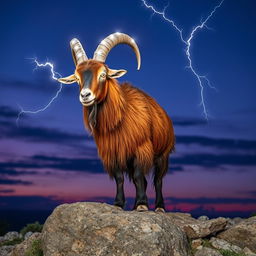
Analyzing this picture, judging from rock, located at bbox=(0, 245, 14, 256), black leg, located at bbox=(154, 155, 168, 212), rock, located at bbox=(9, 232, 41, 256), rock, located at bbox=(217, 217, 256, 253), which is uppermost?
black leg, located at bbox=(154, 155, 168, 212)

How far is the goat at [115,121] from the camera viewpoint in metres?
10.4

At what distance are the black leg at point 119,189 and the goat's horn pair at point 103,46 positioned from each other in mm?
2605

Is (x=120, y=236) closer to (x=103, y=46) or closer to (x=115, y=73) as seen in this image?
(x=115, y=73)

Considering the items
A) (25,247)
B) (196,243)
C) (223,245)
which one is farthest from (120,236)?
(25,247)

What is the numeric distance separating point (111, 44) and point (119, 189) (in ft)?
10.9

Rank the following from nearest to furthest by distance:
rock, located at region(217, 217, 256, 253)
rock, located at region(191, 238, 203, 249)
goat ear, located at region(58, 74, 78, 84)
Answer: rock, located at region(191, 238, 203, 249) < goat ear, located at region(58, 74, 78, 84) < rock, located at region(217, 217, 256, 253)

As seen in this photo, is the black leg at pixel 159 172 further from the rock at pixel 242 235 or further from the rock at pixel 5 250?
the rock at pixel 5 250

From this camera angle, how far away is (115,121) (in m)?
10.9

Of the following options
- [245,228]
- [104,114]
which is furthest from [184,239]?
[104,114]

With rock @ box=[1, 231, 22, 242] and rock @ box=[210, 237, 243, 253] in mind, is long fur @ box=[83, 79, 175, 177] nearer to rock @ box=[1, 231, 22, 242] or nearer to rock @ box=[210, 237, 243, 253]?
rock @ box=[210, 237, 243, 253]

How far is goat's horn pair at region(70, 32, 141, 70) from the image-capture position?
1084 cm

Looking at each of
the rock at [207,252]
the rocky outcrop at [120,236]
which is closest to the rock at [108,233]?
the rocky outcrop at [120,236]

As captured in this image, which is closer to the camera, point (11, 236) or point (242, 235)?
point (242, 235)

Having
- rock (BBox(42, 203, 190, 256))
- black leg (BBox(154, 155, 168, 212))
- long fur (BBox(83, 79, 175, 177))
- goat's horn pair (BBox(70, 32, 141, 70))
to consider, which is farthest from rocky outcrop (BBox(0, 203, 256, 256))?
goat's horn pair (BBox(70, 32, 141, 70))
